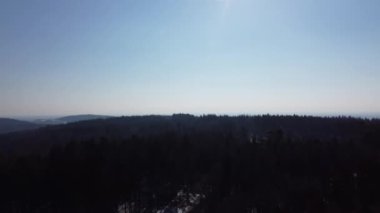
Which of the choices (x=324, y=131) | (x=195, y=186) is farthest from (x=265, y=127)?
(x=195, y=186)

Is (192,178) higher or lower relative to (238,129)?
lower

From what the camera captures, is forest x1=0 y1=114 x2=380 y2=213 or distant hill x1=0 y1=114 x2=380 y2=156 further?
distant hill x1=0 y1=114 x2=380 y2=156

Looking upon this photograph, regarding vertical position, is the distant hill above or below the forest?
above

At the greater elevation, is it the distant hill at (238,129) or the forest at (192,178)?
the distant hill at (238,129)

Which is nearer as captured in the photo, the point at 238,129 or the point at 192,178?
the point at 192,178

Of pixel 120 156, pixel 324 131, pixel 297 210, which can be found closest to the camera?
pixel 297 210

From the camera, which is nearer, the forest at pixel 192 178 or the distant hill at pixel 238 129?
the forest at pixel 192 178

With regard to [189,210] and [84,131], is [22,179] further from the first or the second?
[84,131]

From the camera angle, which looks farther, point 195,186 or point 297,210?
point 195,186
